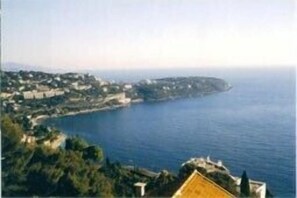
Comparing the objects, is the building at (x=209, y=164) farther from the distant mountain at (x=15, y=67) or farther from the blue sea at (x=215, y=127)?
the distant mountain at (x=15, y=67)

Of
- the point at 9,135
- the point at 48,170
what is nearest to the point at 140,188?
the point at 48,170

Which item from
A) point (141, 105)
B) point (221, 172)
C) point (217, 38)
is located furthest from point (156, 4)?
point (221, 172)

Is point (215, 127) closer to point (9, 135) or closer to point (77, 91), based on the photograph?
point (77, 91)

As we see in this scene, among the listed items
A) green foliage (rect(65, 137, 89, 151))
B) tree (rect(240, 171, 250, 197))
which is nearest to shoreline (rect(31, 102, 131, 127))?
green foliage (rect(65, 137, 89, 151))

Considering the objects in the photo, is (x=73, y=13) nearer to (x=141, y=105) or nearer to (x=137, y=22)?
(x=137, y=22)

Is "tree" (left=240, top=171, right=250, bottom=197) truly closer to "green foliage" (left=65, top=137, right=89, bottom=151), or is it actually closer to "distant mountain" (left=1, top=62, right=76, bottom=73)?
"green foliage" (left=65, top=137, right=89, bottom=151)

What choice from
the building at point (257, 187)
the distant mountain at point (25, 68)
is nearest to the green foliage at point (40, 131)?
the distant mountain at point (25, 68)
